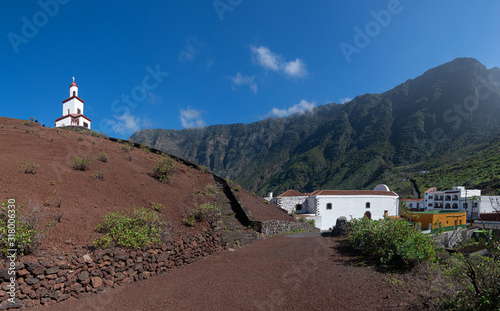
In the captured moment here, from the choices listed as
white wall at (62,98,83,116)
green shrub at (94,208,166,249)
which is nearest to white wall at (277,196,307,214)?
green shrub at (94,208,166,249)

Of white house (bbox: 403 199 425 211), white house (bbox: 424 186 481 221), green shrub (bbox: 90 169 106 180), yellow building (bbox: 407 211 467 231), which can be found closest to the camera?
green shrub (bbox: 90 169 106 180)

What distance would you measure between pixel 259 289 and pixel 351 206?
23.9 meters

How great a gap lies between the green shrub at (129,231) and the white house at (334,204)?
63.2ft

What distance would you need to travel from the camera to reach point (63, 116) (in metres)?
25.9

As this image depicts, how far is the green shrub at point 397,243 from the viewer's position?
555cm

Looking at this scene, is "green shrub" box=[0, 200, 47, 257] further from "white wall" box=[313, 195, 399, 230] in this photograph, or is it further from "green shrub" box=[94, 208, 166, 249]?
"white wall" box=[313, 195, 399, 230]

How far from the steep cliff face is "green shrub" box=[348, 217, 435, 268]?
2274 inches

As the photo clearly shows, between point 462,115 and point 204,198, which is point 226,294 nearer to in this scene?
point 204,198

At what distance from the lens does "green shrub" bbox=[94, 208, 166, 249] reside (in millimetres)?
5598

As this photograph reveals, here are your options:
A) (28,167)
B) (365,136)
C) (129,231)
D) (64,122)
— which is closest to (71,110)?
(64,122)

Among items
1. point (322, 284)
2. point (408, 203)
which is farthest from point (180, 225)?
point (408, 203)

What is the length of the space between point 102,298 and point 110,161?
7262mm

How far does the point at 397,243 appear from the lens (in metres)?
5.94

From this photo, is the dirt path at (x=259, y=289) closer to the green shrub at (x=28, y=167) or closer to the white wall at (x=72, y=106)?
the green shrub at (x=28, y=167)
